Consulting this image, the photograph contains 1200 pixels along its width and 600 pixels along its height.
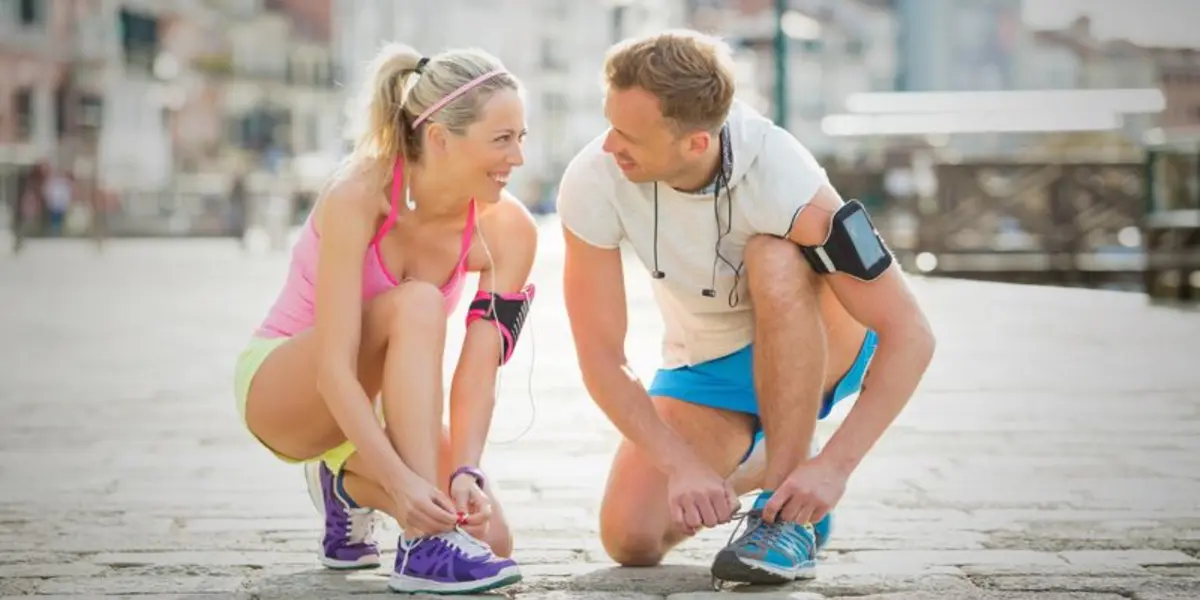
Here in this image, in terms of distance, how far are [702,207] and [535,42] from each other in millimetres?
85802

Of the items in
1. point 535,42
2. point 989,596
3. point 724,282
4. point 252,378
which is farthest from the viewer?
point 535,42

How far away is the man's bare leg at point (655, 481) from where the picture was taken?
14.3 ft

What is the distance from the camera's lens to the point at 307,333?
436 cm

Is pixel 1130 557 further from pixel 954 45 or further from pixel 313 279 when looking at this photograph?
pixel 954 45

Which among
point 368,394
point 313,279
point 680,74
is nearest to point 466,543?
point 368,394

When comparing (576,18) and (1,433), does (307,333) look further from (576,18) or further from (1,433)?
(576,18)

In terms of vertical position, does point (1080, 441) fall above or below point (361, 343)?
below

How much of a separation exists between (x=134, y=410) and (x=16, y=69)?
170ft

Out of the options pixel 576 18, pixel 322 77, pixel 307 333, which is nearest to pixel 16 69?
pixel 322 77

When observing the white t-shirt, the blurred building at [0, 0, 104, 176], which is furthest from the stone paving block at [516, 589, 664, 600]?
the blurred building at [0, 0, 104, 176]

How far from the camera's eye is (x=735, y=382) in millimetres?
4625

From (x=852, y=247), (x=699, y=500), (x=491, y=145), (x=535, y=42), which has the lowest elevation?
(x=699, y=500)

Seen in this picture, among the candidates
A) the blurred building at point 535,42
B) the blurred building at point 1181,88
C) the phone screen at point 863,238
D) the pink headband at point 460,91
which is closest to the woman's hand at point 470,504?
the pink headband at point 460,91

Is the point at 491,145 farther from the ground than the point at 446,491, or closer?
farther from the ground
